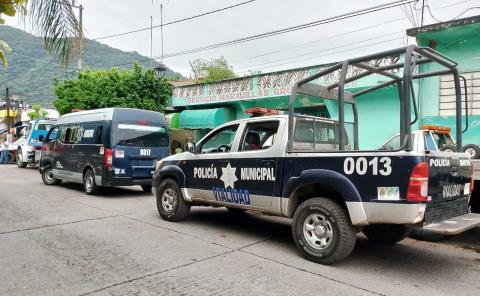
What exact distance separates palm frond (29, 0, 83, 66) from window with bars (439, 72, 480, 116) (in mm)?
10827

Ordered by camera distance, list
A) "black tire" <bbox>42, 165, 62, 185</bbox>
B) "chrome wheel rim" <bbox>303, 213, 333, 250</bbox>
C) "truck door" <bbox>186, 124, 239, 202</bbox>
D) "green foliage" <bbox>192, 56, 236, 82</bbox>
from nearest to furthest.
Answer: "chrome wheel rim" <bbox>303, 213, 333, 250</bbox> < "truck door" <bbox>186, 124, 239, 202</bbox> < "black tire" <bbox>42, 165, 62, 185</bbox> < "green foliage" <bbox>192, 56, 236, 82</bbox>

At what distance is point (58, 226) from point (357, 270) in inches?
196

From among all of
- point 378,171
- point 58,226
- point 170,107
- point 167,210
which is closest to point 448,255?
point 378,171

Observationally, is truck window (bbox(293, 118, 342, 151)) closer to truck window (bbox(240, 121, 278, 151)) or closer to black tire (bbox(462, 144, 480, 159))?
truck window (bbox(240, 121, 278, 151))

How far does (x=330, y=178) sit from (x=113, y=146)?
264 inches

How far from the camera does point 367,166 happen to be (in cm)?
440

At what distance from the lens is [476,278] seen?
4.50 meters

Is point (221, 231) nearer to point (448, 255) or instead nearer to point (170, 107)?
point (448, 255)

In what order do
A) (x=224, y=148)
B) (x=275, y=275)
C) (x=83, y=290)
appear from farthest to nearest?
(x=224, y=148) < (x=275, y=275) < (x=83, y=290)

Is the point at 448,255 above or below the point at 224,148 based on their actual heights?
below

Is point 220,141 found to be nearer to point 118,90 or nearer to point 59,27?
point 59,27

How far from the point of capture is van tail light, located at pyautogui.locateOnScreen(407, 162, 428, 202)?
13.4 ft

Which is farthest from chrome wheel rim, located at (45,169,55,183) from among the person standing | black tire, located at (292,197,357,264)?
the person standing

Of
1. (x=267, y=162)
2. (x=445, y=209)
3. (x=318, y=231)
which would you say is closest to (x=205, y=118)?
(x=267, y=162)
